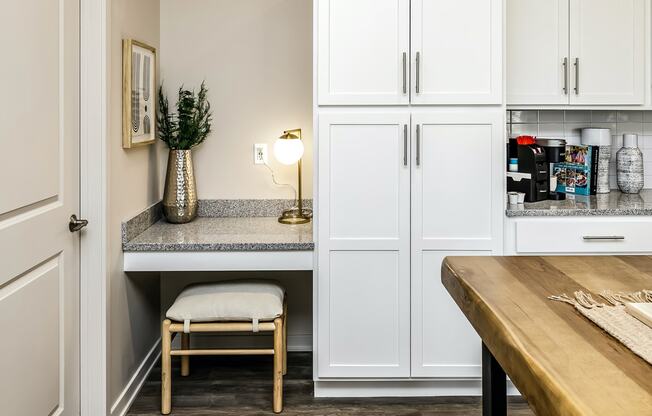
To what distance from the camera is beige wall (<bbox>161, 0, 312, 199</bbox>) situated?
3139 mm

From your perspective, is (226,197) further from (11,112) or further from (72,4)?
(11,112)

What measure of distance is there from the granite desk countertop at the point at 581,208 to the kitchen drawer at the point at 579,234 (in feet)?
0.10

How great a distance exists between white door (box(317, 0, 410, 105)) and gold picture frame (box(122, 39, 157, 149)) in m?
0.81

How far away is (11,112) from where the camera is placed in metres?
1.66

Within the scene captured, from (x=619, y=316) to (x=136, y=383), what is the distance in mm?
2263

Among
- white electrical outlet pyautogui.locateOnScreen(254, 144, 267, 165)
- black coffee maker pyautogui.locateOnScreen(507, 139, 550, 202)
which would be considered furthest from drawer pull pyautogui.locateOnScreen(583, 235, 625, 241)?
white electrical outlet pyautogui.locateOnScreen(254, 144, 267, 165)

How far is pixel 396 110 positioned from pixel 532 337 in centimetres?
168

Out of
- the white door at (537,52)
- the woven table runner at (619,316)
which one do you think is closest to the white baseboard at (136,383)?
the woven table runner at (619,316)

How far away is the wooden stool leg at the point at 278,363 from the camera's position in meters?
2.49

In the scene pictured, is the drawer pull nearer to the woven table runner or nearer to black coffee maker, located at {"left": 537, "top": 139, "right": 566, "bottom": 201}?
black coffee maker, located at {"left": 537, "top": 139, "right": 566, "bottom": 201}

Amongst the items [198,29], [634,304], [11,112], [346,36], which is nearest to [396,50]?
[346,36]

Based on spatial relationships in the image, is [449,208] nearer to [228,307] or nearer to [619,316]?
[228,307]

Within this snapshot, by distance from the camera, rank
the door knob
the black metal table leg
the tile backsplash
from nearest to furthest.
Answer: the black metal table leg, the door knob, the tile backsplash

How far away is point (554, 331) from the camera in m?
1.03
